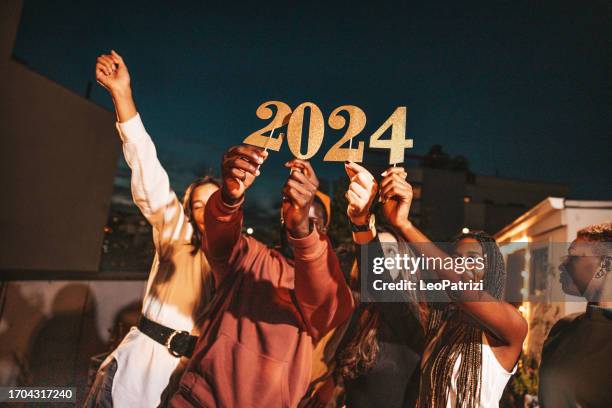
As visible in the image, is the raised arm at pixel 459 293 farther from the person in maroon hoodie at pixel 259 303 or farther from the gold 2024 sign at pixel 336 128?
the person in maroon hoodie at pixel 259 303

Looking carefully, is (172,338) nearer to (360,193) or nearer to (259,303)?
(259,303)

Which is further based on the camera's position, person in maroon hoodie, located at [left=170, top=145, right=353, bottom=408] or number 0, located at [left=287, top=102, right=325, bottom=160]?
number 0, located at [left=287, top=102, right=325, bottom=160]

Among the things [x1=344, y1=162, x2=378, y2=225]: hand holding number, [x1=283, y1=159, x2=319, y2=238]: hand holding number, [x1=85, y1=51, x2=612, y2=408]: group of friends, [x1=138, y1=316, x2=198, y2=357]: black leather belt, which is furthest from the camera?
[x1=138, y1=316, x2=198, y2=357]: black leather belt

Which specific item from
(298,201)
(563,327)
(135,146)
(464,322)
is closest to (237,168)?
(298,201)

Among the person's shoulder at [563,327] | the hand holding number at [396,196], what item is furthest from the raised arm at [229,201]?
the person's shoulder at [563,327]

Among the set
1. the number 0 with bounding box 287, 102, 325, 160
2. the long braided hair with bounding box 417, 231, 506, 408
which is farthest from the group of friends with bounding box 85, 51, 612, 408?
the number 0 with bounding box 287, 102, 325, 160

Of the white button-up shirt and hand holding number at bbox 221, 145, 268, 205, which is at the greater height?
hand holding number at bbox 221, 145, 268, 205

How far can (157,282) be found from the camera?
5.01ft

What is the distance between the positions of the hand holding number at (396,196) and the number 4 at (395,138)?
0.07m

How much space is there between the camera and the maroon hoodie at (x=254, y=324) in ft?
3.92

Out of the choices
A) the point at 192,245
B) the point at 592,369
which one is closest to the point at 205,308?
the point at 192,245

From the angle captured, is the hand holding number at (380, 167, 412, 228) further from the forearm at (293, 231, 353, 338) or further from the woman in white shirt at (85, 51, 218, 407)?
the woman in white shirt at (85, 51, 218, 407)

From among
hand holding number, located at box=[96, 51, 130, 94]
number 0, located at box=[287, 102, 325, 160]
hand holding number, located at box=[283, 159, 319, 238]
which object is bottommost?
hand holding number, located at box=[283, 159, 319, 238]

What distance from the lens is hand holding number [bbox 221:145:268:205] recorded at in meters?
1.11
